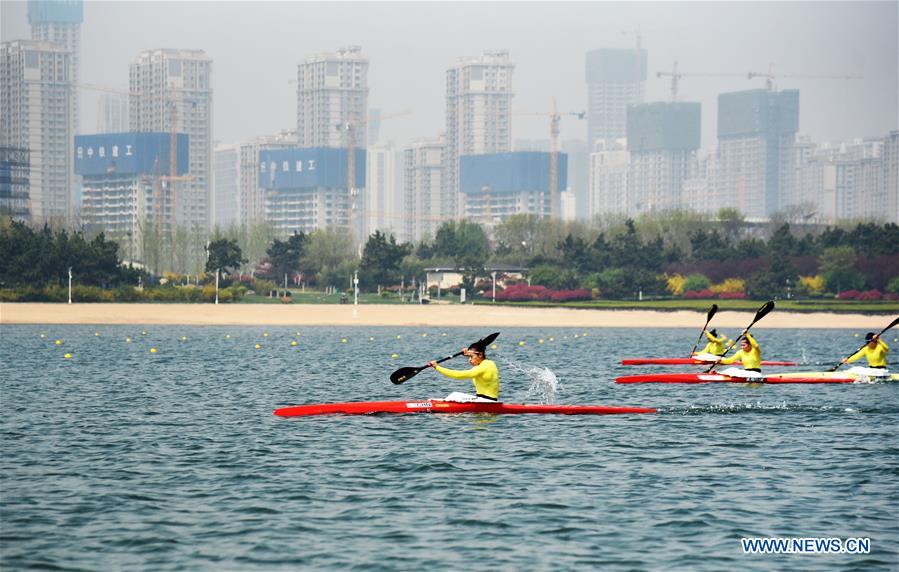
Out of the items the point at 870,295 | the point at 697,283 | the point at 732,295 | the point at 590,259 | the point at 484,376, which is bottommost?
the point at 484,376

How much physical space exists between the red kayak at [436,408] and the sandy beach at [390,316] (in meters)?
64.7

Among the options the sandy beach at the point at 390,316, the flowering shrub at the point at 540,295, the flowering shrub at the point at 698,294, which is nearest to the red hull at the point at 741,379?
the sandy beach at the point at 390,316

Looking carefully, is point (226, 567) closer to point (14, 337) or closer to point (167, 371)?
point (167, 371)

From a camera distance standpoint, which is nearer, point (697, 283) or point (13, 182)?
point (697, 283)

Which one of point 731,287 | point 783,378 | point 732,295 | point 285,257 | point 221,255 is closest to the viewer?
point 783,378

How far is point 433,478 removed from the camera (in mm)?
24875

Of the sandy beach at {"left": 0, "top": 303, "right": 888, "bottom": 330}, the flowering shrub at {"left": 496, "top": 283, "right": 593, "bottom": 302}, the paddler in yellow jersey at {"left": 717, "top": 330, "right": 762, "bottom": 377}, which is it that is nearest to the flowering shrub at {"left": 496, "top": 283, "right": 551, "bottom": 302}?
the flowering shrub at {"left": 496, "top": 283, "right": 593, "bottom": 302}

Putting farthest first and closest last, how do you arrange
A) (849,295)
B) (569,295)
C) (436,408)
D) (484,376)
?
(569,295), (849,295), (436,408), (484,376)

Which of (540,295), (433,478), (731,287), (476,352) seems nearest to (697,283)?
(731,287)

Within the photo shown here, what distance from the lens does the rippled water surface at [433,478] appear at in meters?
19.2

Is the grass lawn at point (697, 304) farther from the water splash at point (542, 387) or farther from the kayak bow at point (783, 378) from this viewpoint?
the kayak bow at point (783, 378)

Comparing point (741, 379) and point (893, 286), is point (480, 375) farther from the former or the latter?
point (893, 286)

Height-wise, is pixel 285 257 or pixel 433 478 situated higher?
pixel 285 257

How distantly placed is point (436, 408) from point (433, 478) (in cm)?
707
